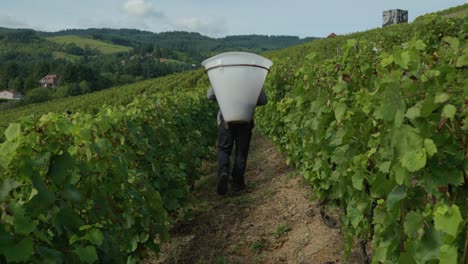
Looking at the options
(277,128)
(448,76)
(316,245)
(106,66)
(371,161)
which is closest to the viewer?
(448,76)

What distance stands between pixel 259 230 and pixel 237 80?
1725 mm

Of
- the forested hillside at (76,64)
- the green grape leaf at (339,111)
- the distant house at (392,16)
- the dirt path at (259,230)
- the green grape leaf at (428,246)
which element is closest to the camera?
the green grape leaf at (428,246)

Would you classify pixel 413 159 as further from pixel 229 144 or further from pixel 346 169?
pixel 229 144

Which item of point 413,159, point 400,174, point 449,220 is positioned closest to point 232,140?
point 400,174

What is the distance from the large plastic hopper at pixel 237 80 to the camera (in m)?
5.55

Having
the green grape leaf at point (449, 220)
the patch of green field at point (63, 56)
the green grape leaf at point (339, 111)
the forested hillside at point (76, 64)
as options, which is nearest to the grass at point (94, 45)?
the forested hillside at point (76, 64)

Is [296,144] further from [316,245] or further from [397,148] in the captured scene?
[397,148]

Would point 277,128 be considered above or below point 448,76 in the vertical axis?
below

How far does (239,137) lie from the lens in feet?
21.0

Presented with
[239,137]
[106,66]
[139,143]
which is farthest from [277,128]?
[106,66]

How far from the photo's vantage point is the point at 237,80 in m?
5.58

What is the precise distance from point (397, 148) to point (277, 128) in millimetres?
5803

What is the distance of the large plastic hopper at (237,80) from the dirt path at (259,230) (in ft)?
3.63

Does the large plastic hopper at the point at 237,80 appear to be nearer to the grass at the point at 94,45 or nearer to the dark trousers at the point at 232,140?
the dark trousers at the point at 232,140
